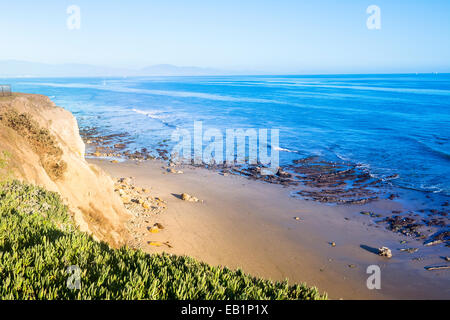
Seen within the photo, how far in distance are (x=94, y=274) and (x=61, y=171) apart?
26.7ft

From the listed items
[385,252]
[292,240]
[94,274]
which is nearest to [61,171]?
[94,274]

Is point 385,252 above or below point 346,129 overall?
below

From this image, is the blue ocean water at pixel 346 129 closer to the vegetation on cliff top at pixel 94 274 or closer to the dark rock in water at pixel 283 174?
the dark rock in water at pixel 283 174

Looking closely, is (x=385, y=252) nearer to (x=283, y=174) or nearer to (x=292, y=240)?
(x=292, y=240)

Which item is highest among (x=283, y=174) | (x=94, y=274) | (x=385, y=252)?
(x=94, y=274)

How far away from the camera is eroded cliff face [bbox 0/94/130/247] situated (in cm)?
1016

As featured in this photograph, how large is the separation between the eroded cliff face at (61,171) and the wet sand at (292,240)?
6.44 ft

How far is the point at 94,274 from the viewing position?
4992mm

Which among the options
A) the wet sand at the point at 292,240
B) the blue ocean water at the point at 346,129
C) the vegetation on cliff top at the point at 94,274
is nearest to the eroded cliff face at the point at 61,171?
the wet sand at the point at 292,240

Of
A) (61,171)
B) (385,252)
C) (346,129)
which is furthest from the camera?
(346,129)

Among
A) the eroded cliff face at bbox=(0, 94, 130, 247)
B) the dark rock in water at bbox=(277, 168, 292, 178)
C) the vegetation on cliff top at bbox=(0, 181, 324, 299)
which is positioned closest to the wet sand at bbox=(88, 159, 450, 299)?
the eroded cliff face at bbox=(0, 94, 130, 247)

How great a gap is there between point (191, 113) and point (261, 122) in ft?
48.6

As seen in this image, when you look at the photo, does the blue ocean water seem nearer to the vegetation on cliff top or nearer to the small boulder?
the small boulder
